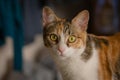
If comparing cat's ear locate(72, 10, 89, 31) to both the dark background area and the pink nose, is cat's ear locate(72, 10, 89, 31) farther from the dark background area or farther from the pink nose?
the dark background area

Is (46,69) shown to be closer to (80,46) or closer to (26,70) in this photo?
(26,70)

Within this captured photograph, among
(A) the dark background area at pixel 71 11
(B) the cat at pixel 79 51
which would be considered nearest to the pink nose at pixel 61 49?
(B) the cat at pixel 79 51

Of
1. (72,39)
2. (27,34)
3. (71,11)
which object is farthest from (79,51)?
(27,34)

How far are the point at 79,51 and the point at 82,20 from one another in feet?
0.18

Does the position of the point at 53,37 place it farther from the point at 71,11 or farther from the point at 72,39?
the point at 71,11

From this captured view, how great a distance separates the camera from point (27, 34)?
1305mm

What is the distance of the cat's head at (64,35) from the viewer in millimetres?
414

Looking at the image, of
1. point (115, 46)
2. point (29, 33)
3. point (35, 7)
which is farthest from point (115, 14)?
point (115, 46)

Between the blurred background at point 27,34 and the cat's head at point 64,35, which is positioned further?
the blurred background at point 27,34

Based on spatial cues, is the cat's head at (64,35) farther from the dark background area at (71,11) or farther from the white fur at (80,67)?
the dark background area at (71,11)

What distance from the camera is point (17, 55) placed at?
1.05 metres

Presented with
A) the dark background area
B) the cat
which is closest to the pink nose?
the cat

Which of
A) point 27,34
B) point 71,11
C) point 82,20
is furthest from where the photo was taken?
point 27,34

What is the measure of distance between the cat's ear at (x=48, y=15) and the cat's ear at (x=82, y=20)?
0.04 m
